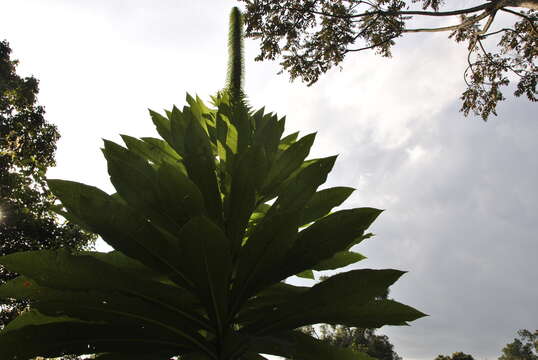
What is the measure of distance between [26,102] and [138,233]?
16035mm

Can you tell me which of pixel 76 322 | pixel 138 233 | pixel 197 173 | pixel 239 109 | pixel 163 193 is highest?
pixel 239 109

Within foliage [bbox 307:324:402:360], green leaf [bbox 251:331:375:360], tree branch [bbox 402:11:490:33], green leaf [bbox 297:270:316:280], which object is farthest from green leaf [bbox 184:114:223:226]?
foliage [bbox 307:324:402:360]

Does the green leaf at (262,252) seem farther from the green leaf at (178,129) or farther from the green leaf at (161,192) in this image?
the green leaf at (178,129)

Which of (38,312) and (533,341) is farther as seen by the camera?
(533,341)

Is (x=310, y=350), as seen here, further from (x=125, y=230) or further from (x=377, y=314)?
(x=125, y=230)

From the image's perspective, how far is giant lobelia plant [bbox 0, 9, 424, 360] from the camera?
1268mm

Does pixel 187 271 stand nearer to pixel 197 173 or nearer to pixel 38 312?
pixel 197 173

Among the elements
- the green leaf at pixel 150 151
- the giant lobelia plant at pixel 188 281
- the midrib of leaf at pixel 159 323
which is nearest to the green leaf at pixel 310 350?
the giant lobelia plant at pixel 188 281

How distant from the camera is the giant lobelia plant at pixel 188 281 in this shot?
4.16ft

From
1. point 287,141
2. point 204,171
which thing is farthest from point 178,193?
point 287,141

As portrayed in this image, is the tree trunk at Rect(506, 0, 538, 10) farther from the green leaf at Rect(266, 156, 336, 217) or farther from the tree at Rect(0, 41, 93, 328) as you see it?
the tree at Rect(0, 41, 93, 328)

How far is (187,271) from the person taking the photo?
1.32 m

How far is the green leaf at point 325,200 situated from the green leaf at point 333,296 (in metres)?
0.52

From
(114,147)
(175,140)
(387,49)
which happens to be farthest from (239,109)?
(387,49)
